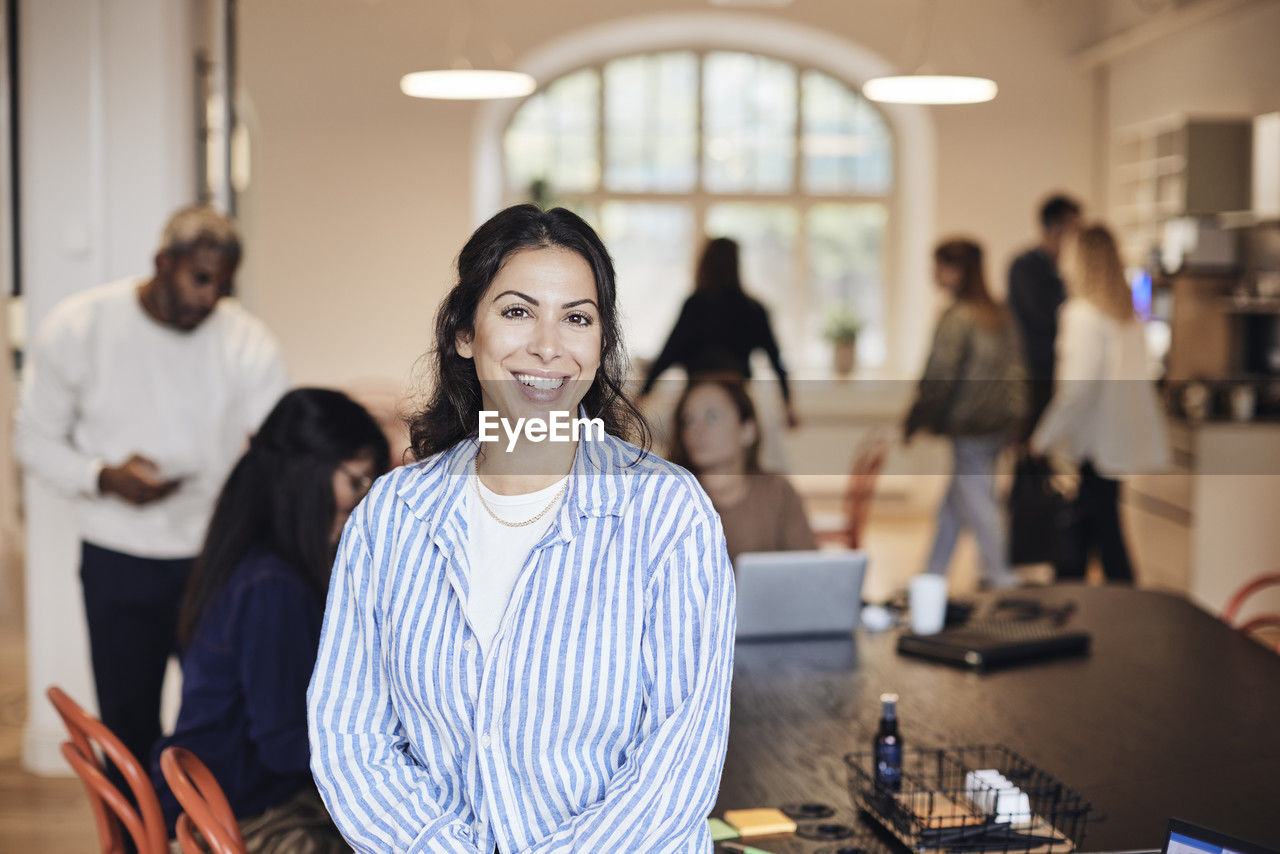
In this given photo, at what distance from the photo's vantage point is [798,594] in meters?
3.03

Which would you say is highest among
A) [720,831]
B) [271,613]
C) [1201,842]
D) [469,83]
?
[469,83]

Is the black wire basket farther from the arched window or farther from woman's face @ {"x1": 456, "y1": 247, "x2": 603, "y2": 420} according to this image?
the arched window

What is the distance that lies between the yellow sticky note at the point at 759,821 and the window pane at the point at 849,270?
25.9 feet

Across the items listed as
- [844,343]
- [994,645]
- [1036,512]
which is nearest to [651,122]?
[844,343]

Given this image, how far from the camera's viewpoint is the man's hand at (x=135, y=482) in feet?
10.7

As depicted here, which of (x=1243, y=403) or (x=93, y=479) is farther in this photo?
(x=1243, y=403)

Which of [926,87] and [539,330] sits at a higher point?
[926,87]

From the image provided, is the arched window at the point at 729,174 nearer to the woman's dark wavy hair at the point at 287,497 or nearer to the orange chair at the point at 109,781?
the woman's dark wavy hair at the point at 287,497

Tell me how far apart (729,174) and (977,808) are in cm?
813

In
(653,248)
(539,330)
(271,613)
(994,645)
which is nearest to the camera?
(539,330)

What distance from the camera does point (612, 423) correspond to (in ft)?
5.32

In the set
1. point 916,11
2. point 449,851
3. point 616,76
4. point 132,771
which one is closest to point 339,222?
point 616,76

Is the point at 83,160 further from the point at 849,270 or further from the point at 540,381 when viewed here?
the point at 849,270

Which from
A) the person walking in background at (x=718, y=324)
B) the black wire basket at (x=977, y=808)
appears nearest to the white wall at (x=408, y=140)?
the person walking in background at (x=718, y=324)
